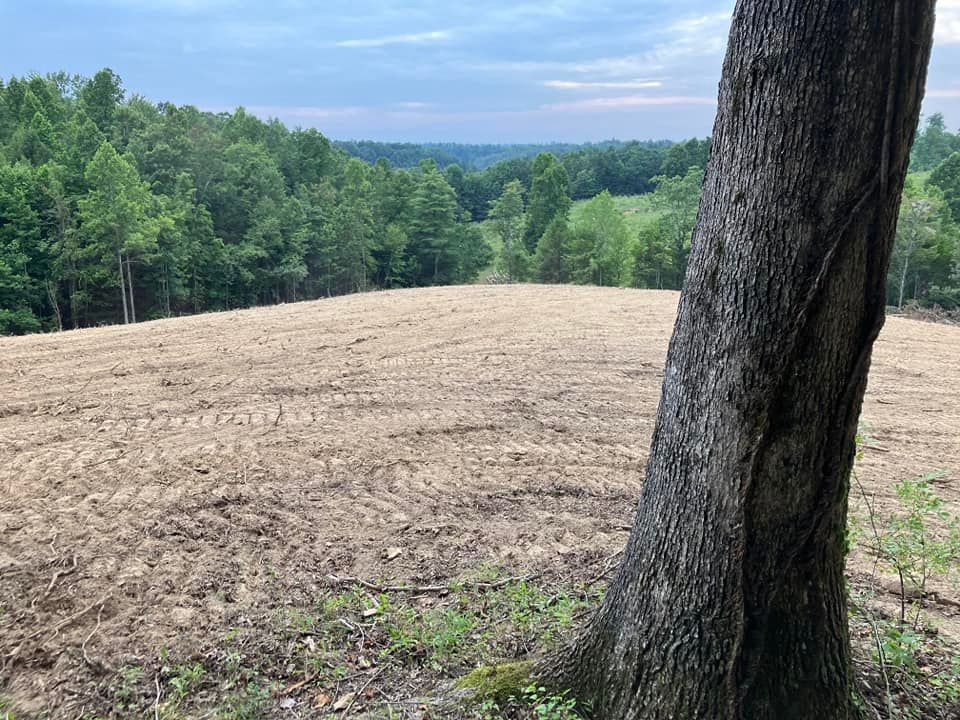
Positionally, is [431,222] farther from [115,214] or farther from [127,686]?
[127,686]

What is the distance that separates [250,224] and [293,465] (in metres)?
34.7

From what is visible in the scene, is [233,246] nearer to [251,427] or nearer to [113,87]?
[113,87]

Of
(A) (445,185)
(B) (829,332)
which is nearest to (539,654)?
(B) (829,332)

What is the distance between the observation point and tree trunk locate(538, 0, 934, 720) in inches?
65.8

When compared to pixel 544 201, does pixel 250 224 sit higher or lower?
lower

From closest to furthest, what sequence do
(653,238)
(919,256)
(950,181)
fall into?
(919,256) < (653,238) < (950,181)

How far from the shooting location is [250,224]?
36.8 metres

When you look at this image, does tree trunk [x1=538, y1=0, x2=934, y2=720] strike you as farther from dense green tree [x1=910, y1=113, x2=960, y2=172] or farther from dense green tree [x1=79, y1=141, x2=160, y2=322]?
dense green tree [x1=910, y1=113, x2=960, y2=172]

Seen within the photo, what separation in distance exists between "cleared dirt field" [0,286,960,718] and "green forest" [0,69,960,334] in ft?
66.5

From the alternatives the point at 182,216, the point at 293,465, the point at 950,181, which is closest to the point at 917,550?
the point at 293,465

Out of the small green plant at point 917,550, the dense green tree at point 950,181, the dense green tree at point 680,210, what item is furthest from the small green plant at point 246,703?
the dense green tree at point 950,181

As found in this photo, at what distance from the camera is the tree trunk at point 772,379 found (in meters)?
1.67

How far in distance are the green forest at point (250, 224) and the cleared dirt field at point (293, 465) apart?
20278 millimetres

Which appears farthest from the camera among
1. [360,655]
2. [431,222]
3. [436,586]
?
[431,222]
